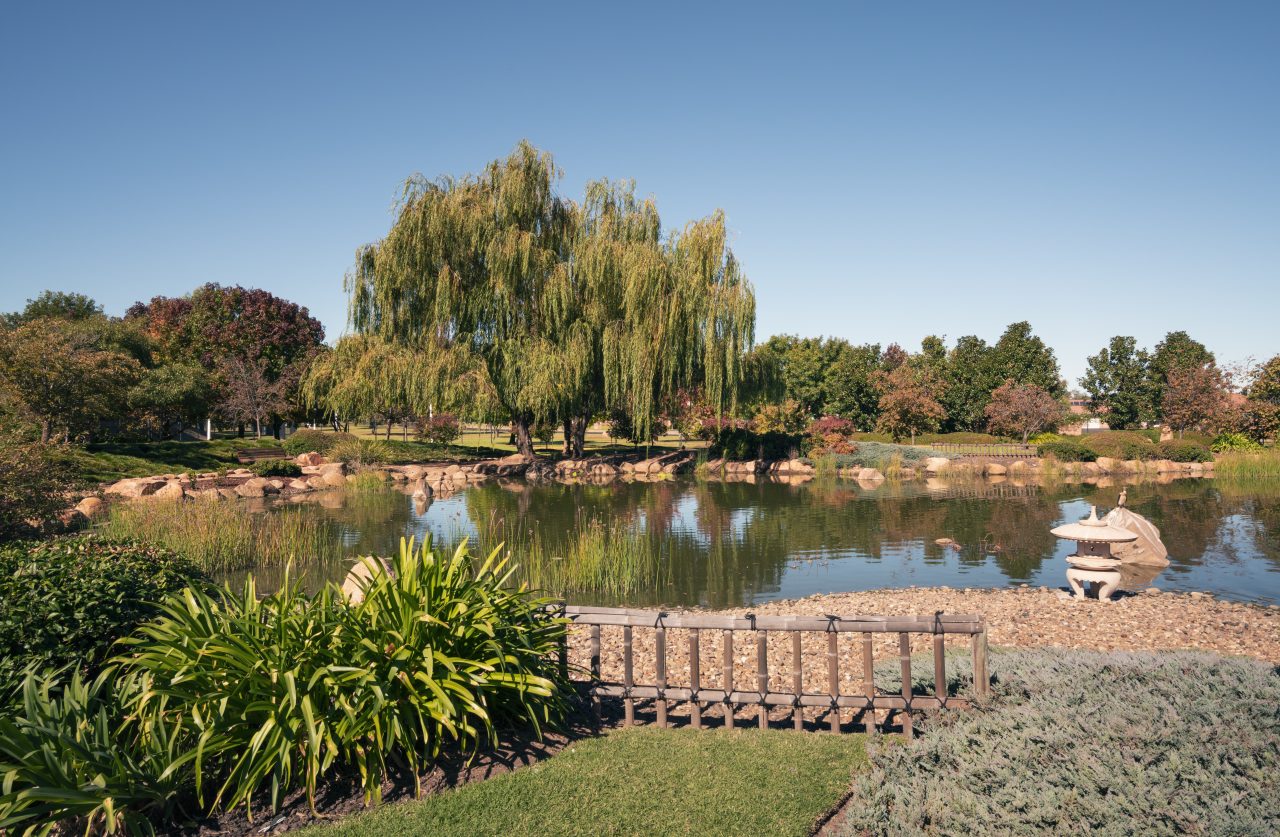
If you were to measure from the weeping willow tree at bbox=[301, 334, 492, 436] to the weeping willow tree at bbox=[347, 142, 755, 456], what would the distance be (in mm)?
194

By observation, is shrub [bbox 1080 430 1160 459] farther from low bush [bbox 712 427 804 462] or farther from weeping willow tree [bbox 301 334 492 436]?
weeping willow tree [bbox 301 334 492 436]

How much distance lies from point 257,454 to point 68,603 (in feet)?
97.0

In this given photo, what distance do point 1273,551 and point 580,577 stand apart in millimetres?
13458

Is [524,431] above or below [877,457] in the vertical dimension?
above

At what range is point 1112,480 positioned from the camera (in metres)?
27.8

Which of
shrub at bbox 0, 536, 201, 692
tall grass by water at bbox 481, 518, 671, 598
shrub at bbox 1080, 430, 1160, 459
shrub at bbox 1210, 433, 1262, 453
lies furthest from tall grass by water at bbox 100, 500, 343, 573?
shrub at bbox 1210, 433, 1262, 453

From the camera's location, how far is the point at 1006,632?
27.8 ft

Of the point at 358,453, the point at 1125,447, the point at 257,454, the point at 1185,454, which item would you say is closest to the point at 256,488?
the point at 358,453

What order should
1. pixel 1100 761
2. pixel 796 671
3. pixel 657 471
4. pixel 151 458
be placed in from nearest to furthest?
pixel 1100 761 < pixel 796 671 < pixel 151 458 < pixel 657 471

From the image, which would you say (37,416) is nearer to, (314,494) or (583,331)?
(314,494)

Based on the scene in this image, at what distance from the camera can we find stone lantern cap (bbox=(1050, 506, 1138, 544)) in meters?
9.73

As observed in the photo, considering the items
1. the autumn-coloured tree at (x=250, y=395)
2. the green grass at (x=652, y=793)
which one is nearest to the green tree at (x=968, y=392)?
the autumn-coloured tree at (x=250, y=395)

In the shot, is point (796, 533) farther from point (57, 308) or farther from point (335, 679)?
point (57, 308)

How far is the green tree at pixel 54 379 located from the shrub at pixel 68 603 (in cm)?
2101
